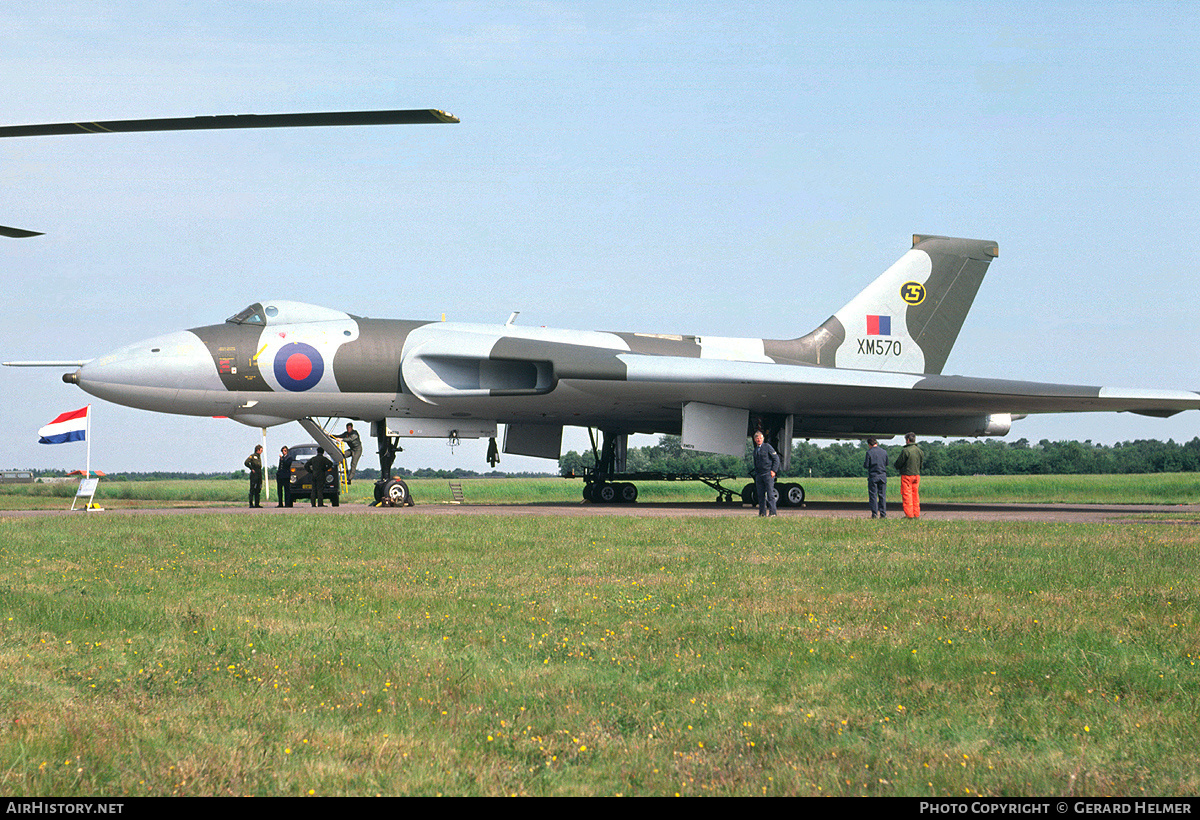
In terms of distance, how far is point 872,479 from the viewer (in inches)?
653

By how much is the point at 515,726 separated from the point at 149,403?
1569 cm

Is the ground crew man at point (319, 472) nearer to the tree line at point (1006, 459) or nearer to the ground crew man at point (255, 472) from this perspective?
the ground crew man at point (255, 472)

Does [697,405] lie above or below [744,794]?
above

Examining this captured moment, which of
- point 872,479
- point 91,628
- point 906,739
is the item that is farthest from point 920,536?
point 91,628

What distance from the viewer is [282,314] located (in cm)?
1845

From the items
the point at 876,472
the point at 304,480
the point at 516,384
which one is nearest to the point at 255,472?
the point at 304,480

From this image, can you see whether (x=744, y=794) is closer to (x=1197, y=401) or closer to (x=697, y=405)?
(x=697, y=405)

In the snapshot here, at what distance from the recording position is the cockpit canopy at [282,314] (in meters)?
18.3

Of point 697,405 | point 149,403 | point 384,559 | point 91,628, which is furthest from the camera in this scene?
point 697,405

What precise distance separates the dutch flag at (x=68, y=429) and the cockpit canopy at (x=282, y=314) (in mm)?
5669

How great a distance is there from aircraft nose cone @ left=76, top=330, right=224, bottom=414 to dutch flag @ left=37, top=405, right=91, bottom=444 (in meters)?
4.62

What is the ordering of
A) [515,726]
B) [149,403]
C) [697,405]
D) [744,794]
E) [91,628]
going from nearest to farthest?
[744,794] → [515,726] → [91,628] → [149,403] → [697,405]

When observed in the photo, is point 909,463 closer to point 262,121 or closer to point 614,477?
point 614,477

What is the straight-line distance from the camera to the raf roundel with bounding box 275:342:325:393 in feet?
59.0
